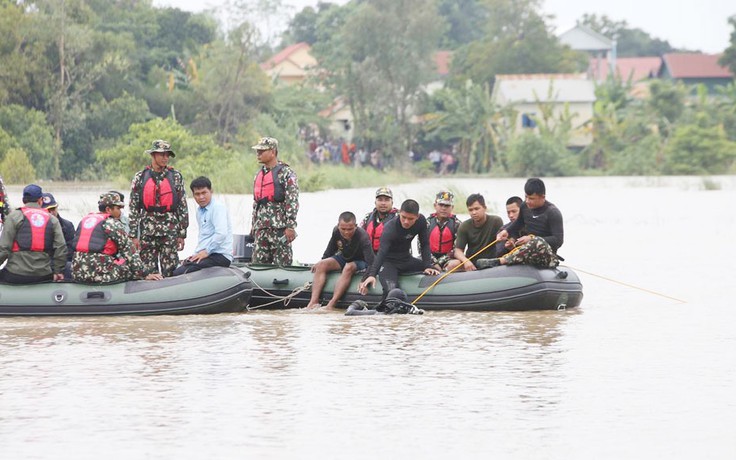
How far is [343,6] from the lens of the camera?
3253 inches

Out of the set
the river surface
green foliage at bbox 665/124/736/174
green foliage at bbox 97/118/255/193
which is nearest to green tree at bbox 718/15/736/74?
green foliage at bbox 665/124/736/174

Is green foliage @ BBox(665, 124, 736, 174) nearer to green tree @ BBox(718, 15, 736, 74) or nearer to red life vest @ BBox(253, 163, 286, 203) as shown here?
green tree @ BBox(718, 15, 736, 74)

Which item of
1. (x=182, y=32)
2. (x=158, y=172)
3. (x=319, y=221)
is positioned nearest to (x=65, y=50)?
(x=182, y=32)

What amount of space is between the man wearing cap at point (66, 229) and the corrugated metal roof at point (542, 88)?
52.6 metres

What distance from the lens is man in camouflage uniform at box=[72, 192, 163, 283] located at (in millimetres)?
11828

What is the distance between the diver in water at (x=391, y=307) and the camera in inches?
491

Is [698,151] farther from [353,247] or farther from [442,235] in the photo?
[353,247]

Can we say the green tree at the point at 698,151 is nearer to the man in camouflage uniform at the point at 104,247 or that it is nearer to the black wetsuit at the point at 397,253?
the black wetsuit at the point at 397,253

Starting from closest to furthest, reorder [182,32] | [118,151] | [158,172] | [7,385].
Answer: [7,385], [158,172], [118,151], [182,32]

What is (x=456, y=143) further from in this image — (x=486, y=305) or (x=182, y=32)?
(x=486, y=305)

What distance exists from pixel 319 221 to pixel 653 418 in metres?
19.6

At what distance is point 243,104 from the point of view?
163 feet

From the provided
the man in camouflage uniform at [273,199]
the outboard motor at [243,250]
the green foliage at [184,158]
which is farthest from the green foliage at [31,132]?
the man in camouflage uniform at [273,199]

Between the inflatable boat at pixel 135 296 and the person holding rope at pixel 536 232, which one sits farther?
the person holding rope at pixel 536 232
